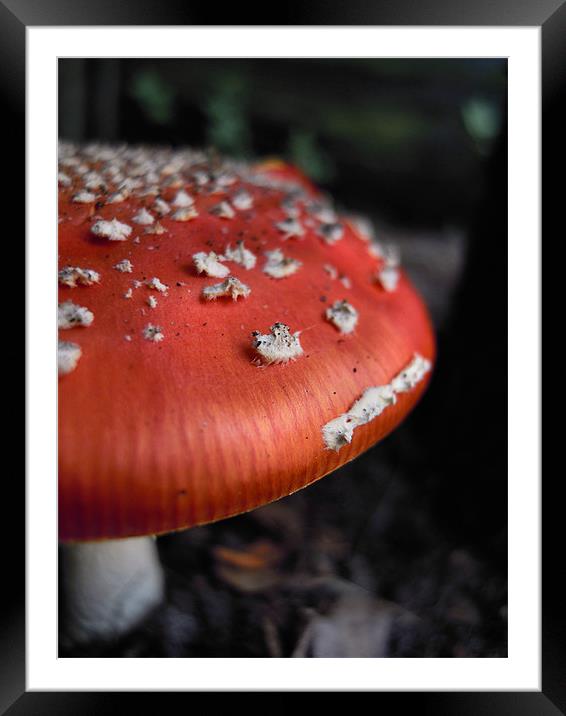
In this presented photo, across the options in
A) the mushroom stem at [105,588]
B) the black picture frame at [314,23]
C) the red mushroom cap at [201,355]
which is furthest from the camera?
the mushroom stem at [105,588]

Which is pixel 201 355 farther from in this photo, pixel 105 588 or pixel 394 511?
pixel 394 511

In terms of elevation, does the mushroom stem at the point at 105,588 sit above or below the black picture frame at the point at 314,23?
below

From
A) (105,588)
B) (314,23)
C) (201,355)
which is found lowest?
(105,588)

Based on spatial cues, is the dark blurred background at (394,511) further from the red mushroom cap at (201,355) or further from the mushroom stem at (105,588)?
the red mushroom cap at (201,355)

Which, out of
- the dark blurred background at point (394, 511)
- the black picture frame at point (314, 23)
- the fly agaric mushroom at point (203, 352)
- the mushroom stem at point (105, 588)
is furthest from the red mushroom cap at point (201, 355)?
the mushroom stem at point (105, 588)

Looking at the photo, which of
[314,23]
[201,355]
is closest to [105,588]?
[201,355]

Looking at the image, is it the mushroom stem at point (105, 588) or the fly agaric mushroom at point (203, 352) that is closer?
the fly agaric mushroom at point (203, 352)
